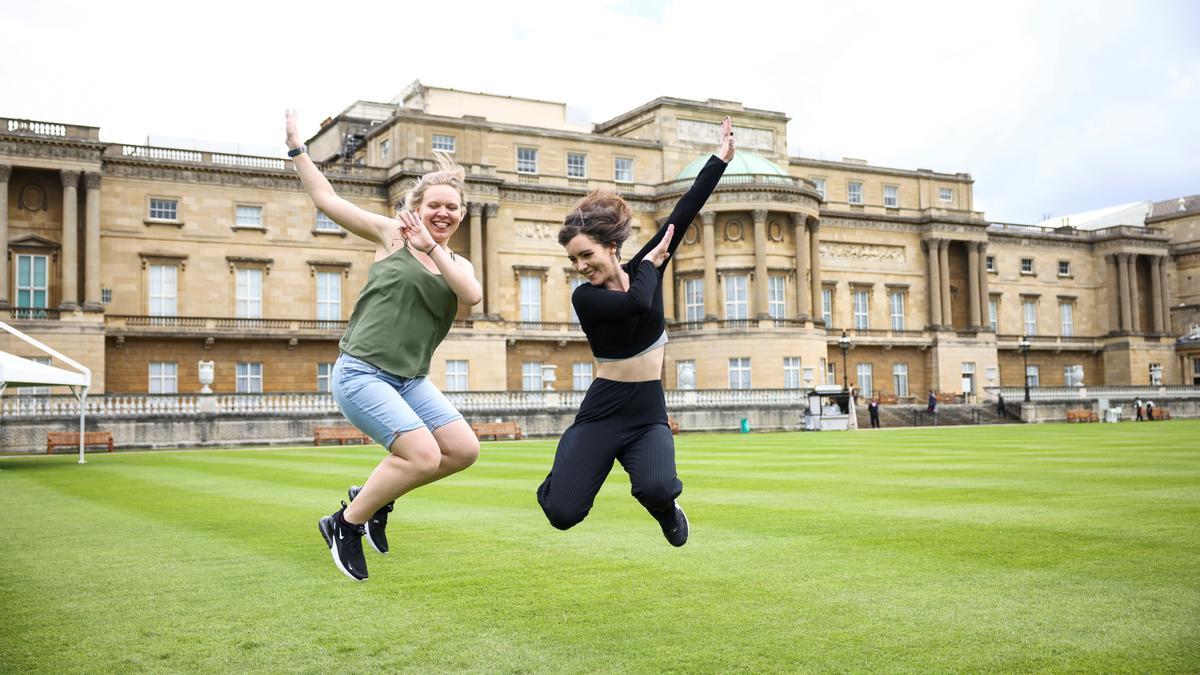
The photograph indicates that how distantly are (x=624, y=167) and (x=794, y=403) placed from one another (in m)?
21.2

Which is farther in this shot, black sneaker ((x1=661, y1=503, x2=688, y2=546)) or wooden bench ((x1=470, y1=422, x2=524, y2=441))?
wooden bench ((x1=470, y1=422, x2=524, y2=441))

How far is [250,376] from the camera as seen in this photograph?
53156 mm

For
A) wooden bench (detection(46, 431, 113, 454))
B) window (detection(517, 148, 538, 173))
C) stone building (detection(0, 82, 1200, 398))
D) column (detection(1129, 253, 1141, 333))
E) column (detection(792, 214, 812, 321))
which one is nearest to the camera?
wooden bench (detection(46, 431, 113, 454))

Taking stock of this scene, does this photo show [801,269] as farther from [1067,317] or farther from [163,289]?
[163,289]

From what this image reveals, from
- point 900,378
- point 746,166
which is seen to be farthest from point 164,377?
point 900,378

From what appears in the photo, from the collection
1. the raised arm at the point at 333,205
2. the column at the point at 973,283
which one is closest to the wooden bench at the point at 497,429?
the raised arm at the point at 333,205

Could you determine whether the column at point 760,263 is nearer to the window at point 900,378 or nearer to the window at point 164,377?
the window at point 900,378

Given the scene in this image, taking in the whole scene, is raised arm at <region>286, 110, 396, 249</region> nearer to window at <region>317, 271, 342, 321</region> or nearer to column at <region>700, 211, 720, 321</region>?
window at <region>317, 271, 342, 321</region>

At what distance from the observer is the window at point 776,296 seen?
5978 cm

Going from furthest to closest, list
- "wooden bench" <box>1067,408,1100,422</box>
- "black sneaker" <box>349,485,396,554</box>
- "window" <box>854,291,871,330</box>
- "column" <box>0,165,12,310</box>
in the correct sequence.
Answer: "window" <box>854,291,871,330</box> < "wooden bench" <box>1067,408,1100,422</box> < "column" <box>0,165,12,310</box> < "black sneaker" <box>349,485,396,554</box>

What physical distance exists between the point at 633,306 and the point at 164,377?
1951 inches

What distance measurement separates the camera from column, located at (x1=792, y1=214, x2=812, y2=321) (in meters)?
59.3

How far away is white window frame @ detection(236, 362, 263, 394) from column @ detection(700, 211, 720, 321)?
78.3 ft

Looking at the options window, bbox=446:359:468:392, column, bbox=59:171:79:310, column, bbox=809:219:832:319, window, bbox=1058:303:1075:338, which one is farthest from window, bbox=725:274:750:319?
column, bbox=59:171:79:310
